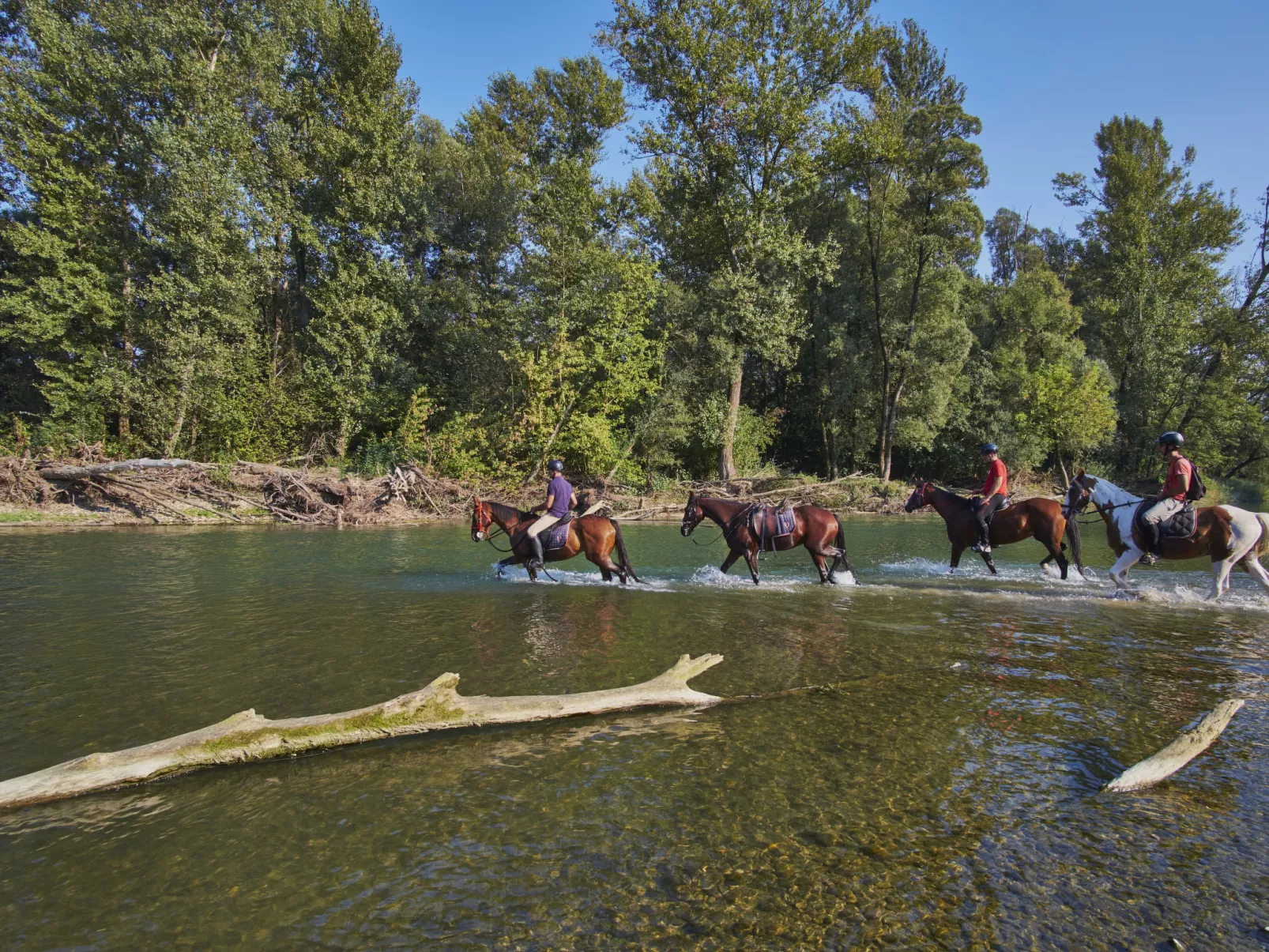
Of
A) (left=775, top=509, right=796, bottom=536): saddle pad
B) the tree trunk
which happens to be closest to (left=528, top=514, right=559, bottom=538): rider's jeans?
(left=775, top=509, right=796, bottom=536): saddle pad

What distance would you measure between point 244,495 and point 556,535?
18.7m

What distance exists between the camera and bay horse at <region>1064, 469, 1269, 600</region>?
12195 millimetres

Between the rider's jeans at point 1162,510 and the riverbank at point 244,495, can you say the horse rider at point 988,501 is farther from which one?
the riverbank at point 244,495

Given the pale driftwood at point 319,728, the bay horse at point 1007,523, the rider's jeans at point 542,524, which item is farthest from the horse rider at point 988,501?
the pale driftwood at point 319,728

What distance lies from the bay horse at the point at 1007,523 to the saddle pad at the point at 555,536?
8.63 m

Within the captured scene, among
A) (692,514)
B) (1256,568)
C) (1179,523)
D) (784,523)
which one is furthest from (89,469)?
(1256,568)

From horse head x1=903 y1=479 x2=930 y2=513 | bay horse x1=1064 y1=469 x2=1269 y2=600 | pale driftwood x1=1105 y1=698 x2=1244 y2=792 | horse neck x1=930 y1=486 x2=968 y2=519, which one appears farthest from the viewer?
horse head x1=903 y1=479 x2=930 y2=513

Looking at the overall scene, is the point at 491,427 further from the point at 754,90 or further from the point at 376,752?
the point at 376,752

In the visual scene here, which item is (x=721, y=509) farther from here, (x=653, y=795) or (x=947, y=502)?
(x=653, y=795)

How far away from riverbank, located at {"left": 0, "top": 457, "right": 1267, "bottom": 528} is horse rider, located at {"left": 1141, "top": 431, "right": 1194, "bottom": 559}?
1170 cm

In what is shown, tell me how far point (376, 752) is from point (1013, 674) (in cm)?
717

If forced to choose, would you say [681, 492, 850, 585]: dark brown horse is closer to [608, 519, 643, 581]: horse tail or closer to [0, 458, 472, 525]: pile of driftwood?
[608, 519, 643, 581]: horse tail

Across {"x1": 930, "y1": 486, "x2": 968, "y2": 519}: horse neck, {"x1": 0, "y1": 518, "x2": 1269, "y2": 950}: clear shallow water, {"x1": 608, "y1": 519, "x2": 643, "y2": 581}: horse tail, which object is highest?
{"x1": 930, "y1": 486, "x2": 968, "y2": 519}: horse neck

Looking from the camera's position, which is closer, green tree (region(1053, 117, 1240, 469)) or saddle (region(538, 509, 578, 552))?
saddle (region(538, 509, 578, 552))
